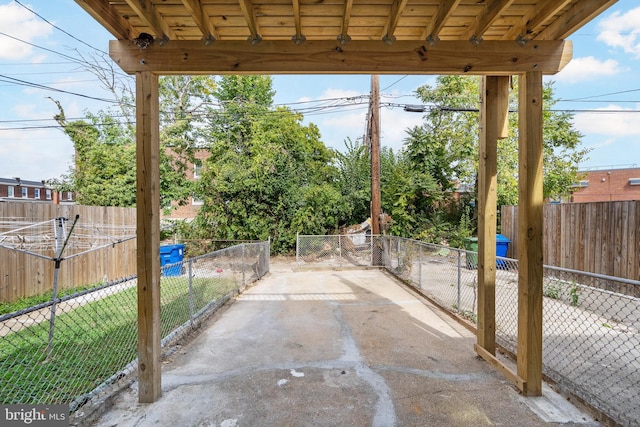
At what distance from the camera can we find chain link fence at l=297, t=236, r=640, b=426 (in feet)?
8.79

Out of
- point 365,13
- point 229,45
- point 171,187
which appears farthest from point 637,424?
point 171,187

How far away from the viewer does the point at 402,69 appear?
2.72 meters

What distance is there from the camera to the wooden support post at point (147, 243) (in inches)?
101

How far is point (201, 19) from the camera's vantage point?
2447 mm

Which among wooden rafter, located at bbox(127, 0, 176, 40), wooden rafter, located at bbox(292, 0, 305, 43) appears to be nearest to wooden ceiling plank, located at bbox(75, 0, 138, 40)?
wooden rafter, located at bbox(127, 0, 176, 40)

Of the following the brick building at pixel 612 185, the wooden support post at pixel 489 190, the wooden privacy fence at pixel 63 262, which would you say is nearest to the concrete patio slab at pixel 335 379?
the wooden support post at pixel 489 190

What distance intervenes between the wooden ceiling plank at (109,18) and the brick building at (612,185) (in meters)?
32.8

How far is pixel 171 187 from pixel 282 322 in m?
10.9

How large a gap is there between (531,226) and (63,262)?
8.88 metres

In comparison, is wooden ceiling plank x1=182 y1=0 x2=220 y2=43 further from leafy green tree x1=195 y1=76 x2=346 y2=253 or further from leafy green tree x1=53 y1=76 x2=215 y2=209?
leafy green tree x1=53 y1=76 x2=215 y2=209

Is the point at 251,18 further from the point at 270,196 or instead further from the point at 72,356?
the point at 270,196

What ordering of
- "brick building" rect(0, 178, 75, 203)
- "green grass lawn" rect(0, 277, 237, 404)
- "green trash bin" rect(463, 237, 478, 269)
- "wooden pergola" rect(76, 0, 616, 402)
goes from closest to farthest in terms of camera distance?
"wooden pergola" rect(76, 0, 616, 402) → "green grass lawn" rect(0, 277, 237, 404) → "green trash bin" rect(463, 237, 478, 269) → "brick building" rect(0, 178, 75, 203)

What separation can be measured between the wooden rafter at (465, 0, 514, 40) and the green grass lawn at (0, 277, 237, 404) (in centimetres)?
409

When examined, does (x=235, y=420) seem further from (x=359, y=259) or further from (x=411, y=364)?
(x=359, y=259)
